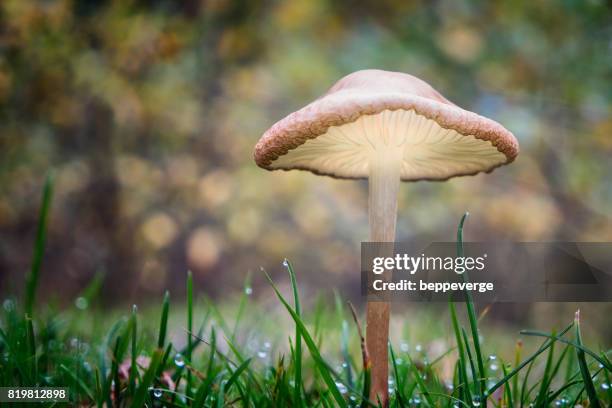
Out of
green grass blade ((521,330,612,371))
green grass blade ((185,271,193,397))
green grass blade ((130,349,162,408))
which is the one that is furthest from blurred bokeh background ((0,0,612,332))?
green grass blade ((521,330,612,371))

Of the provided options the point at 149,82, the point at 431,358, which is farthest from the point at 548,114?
the point at 149,82

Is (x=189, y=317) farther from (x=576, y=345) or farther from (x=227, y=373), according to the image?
(x=576, y=345)

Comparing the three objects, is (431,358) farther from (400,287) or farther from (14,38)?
(14,38)

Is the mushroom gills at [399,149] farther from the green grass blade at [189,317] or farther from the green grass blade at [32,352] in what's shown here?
the green grass blade at [32,352]

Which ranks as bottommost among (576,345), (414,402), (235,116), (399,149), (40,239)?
(414,402)

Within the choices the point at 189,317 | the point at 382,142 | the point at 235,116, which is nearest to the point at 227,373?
the point at 189,317
